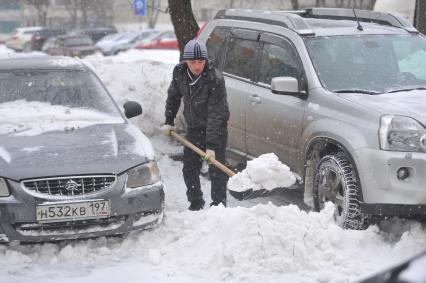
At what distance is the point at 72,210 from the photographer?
488 cm

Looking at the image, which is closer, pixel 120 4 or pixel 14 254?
pixel 14 254

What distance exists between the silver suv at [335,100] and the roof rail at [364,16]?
11mm

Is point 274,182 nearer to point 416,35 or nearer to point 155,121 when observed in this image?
point 416,35

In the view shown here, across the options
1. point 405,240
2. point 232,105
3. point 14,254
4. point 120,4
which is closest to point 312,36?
point 232,105

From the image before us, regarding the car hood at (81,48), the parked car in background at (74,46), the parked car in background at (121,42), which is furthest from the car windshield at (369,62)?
the parked car in background at (121,42)

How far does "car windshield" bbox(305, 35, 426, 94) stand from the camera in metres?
6.04

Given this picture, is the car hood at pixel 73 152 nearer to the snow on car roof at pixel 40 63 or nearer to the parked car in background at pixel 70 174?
the parked car in background at pixel 70 174

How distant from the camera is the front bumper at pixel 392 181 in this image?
16.4 feet

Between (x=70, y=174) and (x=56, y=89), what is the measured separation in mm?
1702

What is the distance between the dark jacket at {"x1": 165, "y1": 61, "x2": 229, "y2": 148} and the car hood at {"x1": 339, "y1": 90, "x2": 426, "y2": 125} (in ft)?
3.47

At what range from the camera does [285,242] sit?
4.75m

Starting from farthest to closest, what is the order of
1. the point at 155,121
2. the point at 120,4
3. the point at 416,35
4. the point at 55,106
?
the point at 120,4 < the point at 155,121 < the point at 416,35 < the point at 55,106

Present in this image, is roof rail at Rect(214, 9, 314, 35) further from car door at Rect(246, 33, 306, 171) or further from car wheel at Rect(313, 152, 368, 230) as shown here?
car wheel at Rect(313, 152, 368, 230)

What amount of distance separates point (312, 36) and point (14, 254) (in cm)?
327
